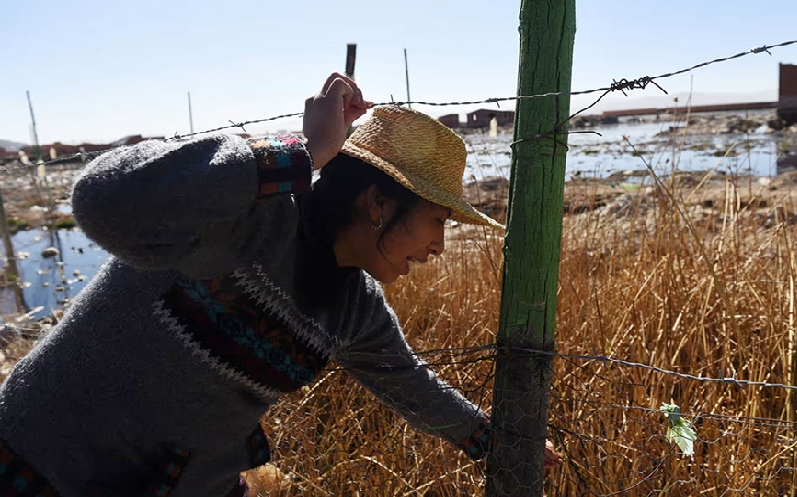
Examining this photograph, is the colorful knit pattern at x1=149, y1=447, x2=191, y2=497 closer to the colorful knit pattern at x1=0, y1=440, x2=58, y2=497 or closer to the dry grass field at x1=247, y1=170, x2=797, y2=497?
the colorful knit pattern at x1=0, y1=440, x2=58, y2=497

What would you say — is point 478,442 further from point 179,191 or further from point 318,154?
point 179,191

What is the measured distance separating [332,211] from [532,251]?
1.41 feet

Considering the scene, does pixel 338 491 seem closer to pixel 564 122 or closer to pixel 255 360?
pixel 255 360

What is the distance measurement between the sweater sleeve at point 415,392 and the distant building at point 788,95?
12.0 m

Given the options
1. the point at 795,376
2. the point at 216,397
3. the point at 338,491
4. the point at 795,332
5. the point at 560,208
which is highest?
the point at 560,208

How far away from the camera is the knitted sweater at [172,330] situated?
903 mm

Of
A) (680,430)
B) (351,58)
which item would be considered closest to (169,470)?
Result: (680,430)

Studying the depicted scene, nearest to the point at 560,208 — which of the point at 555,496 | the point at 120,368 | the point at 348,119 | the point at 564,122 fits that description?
the point at 564,122

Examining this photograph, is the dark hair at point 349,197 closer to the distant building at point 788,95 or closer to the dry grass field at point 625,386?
the dry grass field at point 625,386

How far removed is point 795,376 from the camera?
220 cm

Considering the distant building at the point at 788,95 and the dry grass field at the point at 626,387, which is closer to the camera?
the dry grass field at the point at 626,387

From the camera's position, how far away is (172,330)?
3.51 ft

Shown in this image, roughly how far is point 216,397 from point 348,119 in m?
0.59

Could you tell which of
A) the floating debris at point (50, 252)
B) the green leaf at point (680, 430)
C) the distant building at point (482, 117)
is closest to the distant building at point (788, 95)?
the distant building at point (482, 117)
